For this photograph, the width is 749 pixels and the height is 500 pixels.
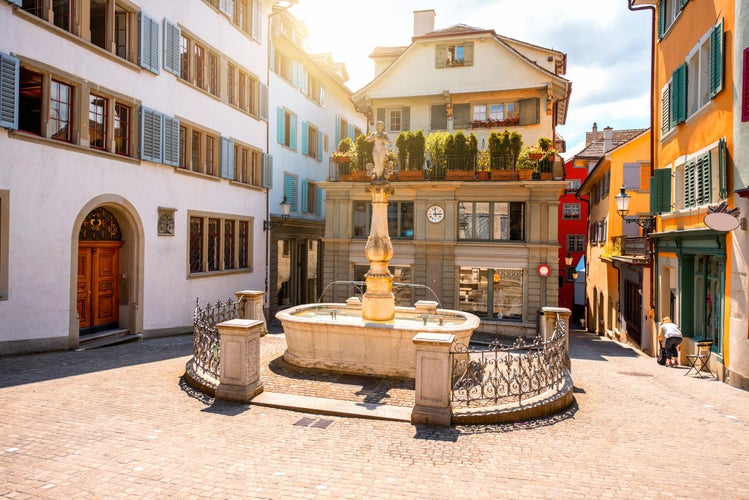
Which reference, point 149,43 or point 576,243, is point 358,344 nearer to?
point 149,43

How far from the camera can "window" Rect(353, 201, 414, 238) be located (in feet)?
73.8

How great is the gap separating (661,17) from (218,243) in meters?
18.9

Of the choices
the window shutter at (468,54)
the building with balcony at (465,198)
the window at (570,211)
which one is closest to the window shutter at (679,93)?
the building with balcony at (465,198)

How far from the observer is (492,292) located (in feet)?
69.5

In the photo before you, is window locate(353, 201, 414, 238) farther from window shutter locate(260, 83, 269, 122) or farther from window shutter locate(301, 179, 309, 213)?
window shutter locate(260, 83, 269, 122)

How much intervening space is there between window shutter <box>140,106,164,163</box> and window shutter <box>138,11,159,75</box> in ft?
4.78

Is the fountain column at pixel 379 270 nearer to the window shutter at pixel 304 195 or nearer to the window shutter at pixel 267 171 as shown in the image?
the window shutter at pixel 267 171

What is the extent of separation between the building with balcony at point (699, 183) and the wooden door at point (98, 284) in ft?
54.7

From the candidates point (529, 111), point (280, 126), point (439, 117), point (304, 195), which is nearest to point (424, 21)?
point (439, 117)

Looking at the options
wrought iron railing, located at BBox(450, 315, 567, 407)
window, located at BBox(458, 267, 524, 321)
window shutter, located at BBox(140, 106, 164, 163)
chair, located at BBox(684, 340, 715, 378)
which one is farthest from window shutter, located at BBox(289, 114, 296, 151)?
chair, located at BBox(684, 340, 715, 378)

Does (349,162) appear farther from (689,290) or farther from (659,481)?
(659,481)

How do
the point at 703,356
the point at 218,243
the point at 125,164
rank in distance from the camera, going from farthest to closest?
the point at 218,243
the point at 125,164
the point at 703,356

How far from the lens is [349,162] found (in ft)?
75.9

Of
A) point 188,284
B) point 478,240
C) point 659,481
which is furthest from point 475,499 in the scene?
point 478,240
